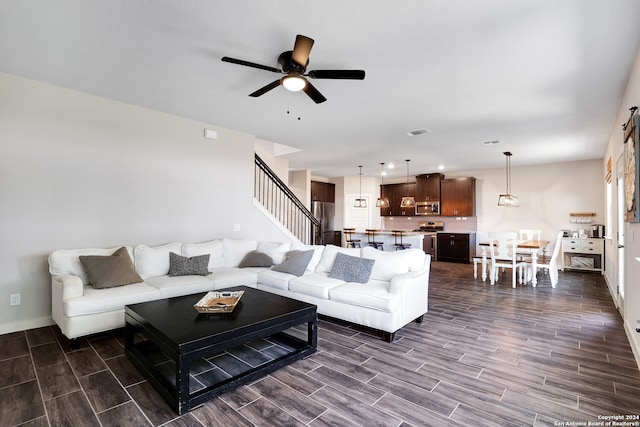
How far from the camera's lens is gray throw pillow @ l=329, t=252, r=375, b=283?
389 centimetres

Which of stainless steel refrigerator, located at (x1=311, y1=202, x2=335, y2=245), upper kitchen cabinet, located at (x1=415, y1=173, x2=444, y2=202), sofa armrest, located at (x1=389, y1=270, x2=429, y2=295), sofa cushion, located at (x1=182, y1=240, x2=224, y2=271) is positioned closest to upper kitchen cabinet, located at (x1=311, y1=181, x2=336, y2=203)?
stainless steel refrigerator, located at (x1=311, y1=202, x2=335, y2=245)

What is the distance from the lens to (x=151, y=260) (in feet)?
13.5

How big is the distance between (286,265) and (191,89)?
2573 mm

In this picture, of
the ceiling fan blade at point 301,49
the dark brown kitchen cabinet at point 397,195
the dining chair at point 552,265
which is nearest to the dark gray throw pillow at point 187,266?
the ceiling fan blade at point 301,49

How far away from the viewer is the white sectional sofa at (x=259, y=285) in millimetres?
3186

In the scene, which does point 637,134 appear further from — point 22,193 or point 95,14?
point 22,193

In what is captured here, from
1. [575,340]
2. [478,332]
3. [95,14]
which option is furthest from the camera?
[478,332]

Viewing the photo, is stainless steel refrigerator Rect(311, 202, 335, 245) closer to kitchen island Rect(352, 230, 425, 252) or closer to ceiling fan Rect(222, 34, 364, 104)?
kitchen island Rect(352, 230, 425, 252)

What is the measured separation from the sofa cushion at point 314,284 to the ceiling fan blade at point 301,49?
2.41m

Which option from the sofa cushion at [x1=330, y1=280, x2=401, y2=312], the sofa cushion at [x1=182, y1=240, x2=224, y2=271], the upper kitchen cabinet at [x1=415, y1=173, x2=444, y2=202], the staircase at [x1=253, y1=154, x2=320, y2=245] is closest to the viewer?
the sofa cushion at [x1=330, y1=280, x2=401, y2=312]

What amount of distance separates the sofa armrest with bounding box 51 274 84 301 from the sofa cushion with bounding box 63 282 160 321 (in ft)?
0.18

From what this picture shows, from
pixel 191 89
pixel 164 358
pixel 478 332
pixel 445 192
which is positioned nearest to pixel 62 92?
pixel 191 89

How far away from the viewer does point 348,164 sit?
345 inches

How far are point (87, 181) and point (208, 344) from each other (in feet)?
10.2
